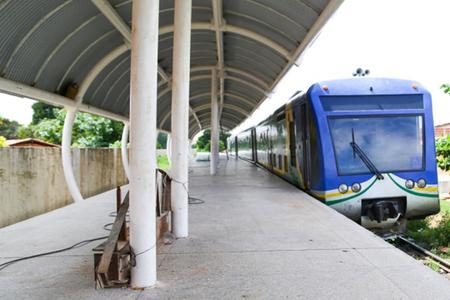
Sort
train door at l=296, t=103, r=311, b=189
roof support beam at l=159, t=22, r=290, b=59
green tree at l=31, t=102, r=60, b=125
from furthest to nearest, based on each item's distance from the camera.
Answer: green tree at l=31, t=102, r=60, b=125
roof support beam at l=159, t=22, r=290, b=59
train door at l=296, t=103, r=311, b=189

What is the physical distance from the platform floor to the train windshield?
1.20m

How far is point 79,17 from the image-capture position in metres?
7.72

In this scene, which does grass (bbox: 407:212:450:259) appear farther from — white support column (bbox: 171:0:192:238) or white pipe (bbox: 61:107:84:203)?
white pipe (bbox: 61:107:84:203)

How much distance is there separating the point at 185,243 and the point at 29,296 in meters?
2.12

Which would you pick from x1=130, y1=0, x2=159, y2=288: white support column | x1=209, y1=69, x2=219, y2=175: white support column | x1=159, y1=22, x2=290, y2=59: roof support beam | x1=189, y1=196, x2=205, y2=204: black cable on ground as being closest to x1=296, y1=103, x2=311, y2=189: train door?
x1=189, y1=196, x2=205, y2=204: black cable on ground

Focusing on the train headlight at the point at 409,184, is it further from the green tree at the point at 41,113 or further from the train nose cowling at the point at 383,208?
the green tree at the point at 41,113

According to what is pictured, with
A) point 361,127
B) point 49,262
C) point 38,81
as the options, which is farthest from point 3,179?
point 361,127

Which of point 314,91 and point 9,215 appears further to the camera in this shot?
point 9,215

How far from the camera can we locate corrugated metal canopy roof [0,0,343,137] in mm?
6816

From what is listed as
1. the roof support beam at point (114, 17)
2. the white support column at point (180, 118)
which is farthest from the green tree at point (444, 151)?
the roof support beam at point (114, 17)

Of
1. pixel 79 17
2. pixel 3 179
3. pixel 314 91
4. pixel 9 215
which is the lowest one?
pixel 9 215

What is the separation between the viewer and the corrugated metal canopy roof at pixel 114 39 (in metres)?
6.82

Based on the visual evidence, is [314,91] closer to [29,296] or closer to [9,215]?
[29,296]

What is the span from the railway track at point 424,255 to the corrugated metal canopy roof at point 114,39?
184 inches
